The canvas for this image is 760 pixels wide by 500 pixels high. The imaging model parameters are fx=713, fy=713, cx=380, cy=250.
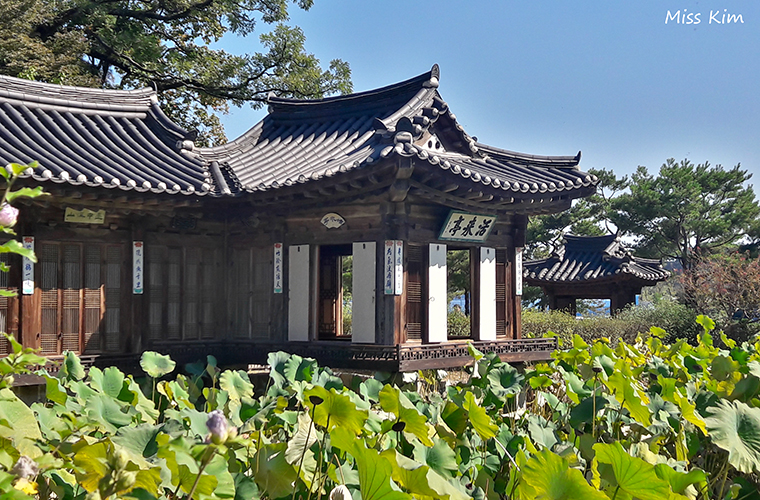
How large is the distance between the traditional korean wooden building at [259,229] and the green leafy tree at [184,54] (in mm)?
11133

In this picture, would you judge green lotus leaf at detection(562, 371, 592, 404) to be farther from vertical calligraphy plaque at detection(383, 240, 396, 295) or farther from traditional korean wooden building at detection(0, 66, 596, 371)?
vertical calligraphy plaque at detection(383, 240, 396, 295)

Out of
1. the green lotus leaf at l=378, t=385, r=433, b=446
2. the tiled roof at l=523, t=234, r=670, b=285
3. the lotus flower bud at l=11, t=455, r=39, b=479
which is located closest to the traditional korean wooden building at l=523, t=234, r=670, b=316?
the tiled roof at l=523, t=234, r=670, b=285

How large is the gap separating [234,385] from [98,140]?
24.5ft

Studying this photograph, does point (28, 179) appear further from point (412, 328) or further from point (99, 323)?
point (412, 328)

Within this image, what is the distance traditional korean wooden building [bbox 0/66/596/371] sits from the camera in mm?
8984

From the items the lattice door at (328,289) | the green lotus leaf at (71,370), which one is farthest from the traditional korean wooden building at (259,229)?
the green lotus leaf at (71,370)

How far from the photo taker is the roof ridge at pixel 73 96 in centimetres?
1020

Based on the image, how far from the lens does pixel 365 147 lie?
10875 mm

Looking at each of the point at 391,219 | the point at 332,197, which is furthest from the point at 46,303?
the point at 391,219

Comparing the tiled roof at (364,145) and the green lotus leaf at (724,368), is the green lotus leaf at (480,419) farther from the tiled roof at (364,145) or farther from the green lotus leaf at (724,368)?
the tiled roof at (364,145)

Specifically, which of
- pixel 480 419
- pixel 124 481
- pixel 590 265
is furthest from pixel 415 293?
pixel 590 265

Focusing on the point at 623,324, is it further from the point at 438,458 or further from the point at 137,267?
the point at 438,458

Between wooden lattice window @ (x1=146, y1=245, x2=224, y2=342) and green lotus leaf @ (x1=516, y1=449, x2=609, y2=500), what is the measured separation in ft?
28.2

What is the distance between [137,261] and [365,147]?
372 cm
